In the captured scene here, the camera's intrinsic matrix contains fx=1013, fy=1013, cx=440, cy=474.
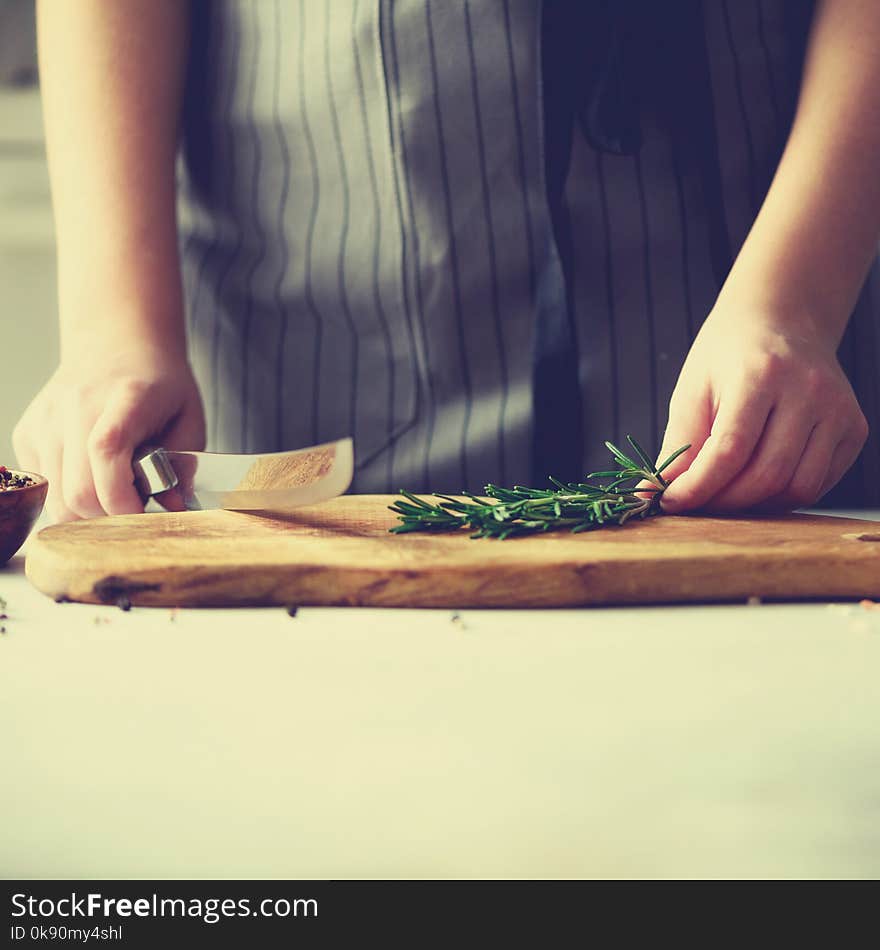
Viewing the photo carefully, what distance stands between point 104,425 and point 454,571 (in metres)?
0.34

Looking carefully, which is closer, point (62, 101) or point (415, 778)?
point (415, 778)

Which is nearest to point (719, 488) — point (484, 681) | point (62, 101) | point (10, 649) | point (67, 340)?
point (484, 681)

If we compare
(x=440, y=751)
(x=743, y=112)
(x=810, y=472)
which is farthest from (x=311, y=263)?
(x=440, y=751)

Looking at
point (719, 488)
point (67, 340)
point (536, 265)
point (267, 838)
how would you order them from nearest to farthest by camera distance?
point (267, 838) → point (719, 488) → point (67, 340) → point (536, 265)

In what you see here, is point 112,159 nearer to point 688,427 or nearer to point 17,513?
point 17,513

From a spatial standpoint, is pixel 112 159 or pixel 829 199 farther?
pixel 112 159

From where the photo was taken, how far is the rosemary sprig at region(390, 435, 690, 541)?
0.66 meters

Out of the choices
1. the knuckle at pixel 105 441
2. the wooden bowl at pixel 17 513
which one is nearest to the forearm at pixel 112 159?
the knuckle at pixel 105 441

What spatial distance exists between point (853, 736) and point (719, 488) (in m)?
0.35

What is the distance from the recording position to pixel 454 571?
1.88 ft

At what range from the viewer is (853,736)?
15.7 inches

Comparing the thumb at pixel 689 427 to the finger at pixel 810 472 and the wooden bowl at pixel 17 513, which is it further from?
the wooden bowl at pixel 17 513

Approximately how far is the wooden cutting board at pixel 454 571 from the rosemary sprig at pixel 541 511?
3 centimetres

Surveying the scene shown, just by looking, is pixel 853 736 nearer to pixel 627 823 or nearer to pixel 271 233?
pixel 627 823
